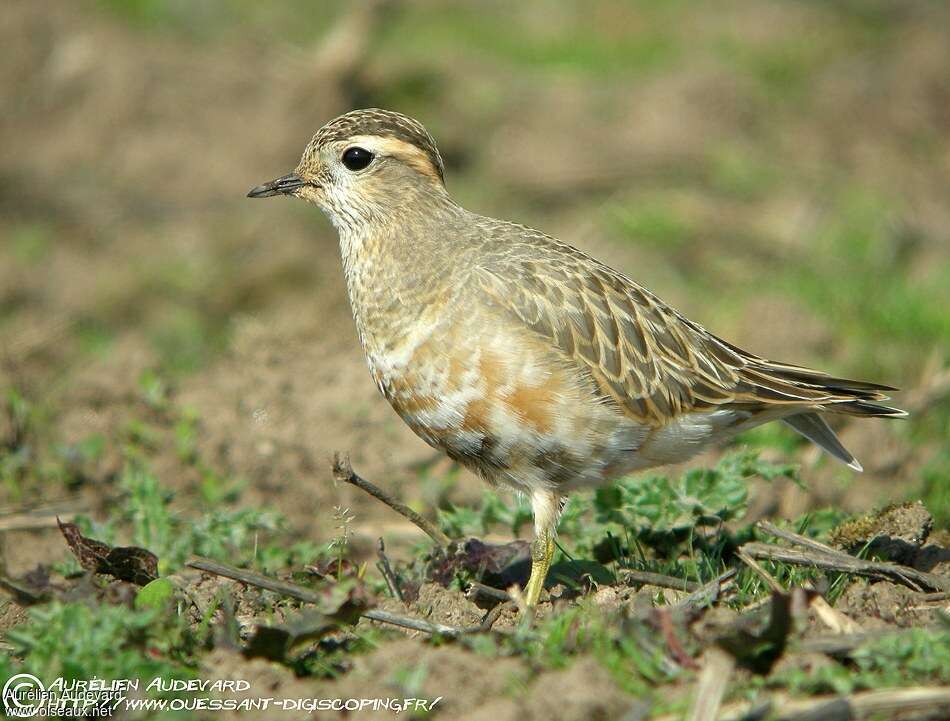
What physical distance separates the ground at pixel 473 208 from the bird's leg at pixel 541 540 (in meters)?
0.22

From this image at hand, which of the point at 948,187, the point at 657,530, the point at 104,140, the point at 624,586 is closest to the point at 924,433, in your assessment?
the point at 657,530

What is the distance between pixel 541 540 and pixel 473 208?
632 centimetres

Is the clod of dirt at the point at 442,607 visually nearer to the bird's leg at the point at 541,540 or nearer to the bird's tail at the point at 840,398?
the bird's leg at the point at 541,540

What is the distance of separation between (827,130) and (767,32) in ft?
11.7

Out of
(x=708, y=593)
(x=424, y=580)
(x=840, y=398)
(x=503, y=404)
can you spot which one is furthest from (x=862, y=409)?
(x=424, y=580)

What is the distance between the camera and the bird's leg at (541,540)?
→ 5.47m

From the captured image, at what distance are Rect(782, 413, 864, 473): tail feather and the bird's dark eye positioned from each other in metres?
2.58

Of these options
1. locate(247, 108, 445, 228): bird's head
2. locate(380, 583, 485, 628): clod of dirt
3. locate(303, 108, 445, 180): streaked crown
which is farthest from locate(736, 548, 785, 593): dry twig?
locate(303, 108, 445, 180): streaked crown

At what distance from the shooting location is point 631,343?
5918 millimetres

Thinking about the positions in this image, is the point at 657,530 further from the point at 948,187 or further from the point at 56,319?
the point at 948,187

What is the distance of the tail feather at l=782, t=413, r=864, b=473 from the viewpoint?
21.0 ft

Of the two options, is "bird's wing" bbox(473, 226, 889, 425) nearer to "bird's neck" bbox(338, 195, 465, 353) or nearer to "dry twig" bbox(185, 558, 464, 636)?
"bird's neck" bbox(338, 195, 465, 353)

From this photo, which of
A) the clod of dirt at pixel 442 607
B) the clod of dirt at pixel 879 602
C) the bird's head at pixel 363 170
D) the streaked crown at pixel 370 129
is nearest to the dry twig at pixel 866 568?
the clod of dirt at pixel 879 602

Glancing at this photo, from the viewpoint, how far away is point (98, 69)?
42.0 feet
